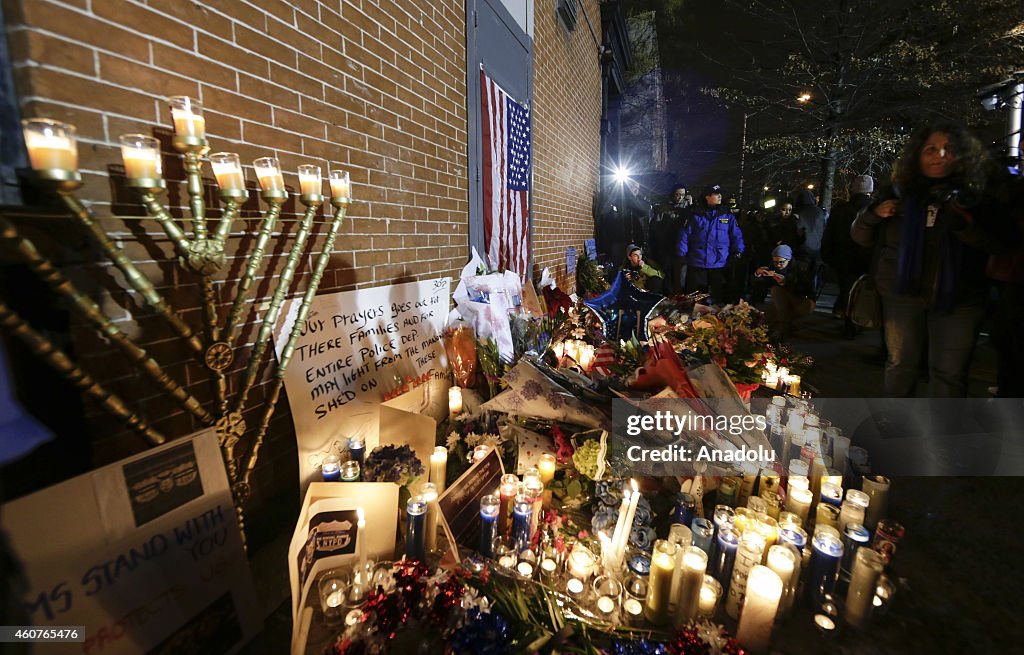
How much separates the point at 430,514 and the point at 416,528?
5.6 inches

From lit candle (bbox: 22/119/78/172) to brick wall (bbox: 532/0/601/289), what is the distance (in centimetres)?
445

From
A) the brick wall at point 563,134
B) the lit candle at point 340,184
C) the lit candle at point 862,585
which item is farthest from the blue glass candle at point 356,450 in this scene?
the brick wall at point 563,134

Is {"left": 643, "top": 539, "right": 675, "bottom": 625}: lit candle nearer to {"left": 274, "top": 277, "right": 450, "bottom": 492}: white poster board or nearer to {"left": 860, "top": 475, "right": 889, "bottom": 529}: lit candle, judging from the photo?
{"left": 860, "top": 475, "right": 889, "bottom": 529}: lit candle

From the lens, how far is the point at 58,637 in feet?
3.42

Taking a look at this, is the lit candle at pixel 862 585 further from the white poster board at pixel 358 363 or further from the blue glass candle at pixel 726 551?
the white poster board at pixel 358 363

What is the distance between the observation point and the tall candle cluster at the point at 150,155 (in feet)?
3.29

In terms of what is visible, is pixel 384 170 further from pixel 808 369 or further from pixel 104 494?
pixel 808 369

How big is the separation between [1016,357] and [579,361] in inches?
113

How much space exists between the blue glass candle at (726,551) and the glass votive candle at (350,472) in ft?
4.75

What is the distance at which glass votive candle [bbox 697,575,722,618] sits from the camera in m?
1.60

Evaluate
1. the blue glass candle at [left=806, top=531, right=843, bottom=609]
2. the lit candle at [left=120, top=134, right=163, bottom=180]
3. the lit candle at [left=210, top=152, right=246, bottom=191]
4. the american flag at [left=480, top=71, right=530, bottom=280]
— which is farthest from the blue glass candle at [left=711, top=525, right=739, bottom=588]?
the american flag at [left=480, top=71, right=530, bottom=280]

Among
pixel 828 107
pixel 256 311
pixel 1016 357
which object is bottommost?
pixel 1016 357

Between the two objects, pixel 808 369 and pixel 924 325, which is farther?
pixel 808 369

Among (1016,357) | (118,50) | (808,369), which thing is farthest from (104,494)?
(1016,357)
